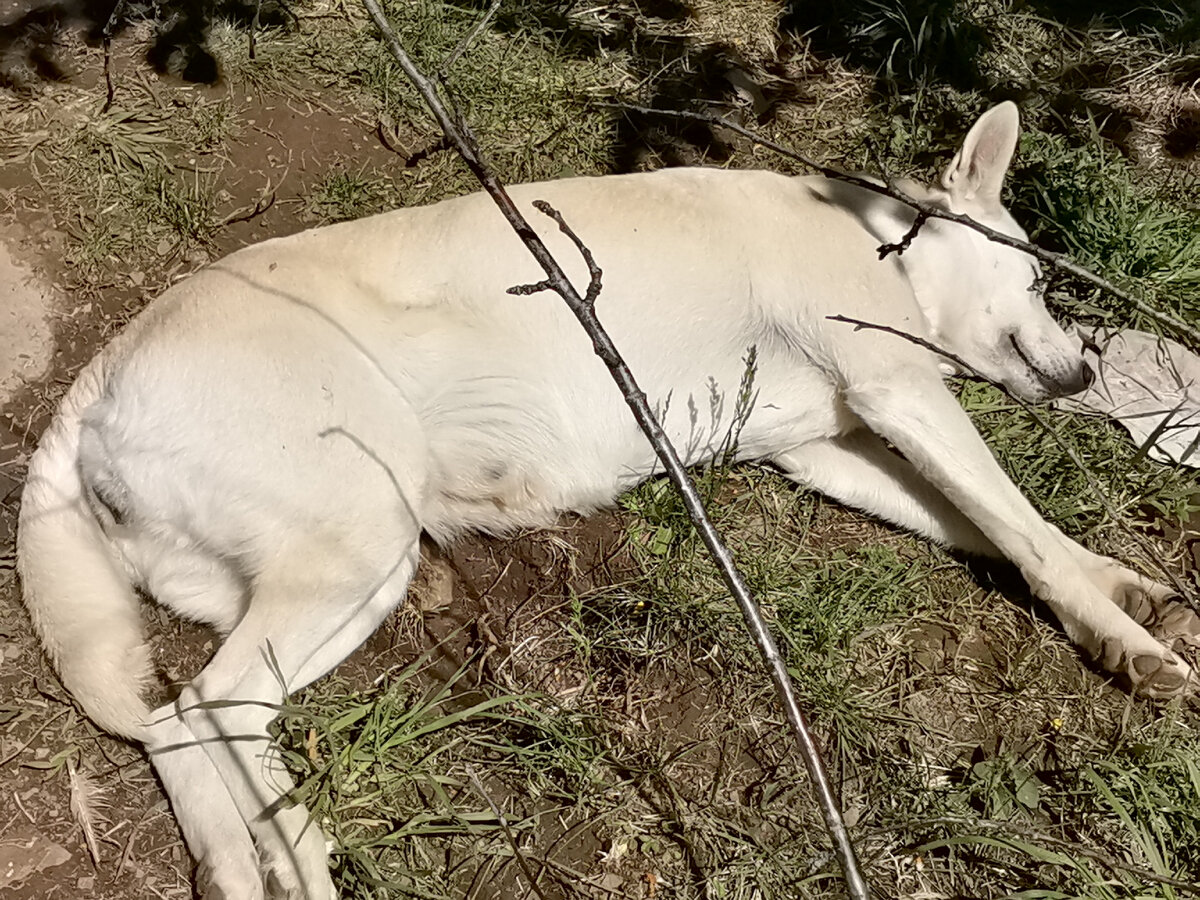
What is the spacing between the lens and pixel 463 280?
8.95 feet

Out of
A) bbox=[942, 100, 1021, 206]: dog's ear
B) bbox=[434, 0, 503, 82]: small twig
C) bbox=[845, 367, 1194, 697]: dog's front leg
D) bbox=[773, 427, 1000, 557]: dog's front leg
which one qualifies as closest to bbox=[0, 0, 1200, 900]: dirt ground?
bbox=[773, 427, 1000, 557]: dog's front leg

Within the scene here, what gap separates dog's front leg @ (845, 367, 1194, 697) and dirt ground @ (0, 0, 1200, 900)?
215mm

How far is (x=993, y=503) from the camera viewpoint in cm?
276

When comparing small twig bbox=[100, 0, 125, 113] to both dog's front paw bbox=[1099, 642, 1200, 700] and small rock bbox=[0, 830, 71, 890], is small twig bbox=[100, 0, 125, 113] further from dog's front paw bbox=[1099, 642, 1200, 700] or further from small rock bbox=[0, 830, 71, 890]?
dog's front paw bbox=[1099, 642, 1200, 700]

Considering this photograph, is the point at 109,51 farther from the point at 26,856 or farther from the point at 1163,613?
the point at 1163,613

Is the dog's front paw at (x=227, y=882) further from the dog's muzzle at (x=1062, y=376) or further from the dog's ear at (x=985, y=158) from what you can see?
the dog's ear at (x=985, y=158)

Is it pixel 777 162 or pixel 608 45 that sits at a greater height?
pixel 608 45

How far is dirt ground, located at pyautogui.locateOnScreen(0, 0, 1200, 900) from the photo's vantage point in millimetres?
2430

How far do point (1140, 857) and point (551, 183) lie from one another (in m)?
2.48

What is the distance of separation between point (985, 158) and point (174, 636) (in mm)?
2852

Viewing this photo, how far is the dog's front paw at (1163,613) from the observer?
2756 mm

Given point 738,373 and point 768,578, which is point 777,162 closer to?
point 738,373

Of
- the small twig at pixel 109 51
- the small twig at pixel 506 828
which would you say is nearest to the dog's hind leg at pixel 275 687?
the small twig at pixel 506 828

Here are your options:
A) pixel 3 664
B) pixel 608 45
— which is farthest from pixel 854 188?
pixel 3 664
